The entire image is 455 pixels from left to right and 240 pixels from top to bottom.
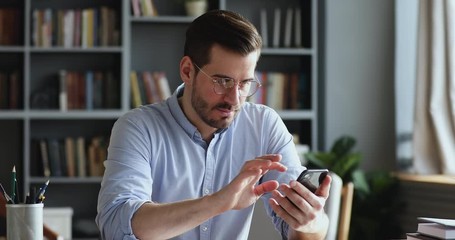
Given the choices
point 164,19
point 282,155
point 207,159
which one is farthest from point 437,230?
point 164,19

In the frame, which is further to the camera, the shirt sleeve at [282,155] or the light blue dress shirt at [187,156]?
the shirt sleeve at [282,155]

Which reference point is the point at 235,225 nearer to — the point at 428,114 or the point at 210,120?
the point at 210,120

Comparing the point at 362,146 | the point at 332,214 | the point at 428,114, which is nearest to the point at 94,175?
the point at 362,146

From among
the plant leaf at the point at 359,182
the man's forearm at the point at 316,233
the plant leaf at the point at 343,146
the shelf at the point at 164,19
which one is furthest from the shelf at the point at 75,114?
the man's forearm at the point at 316,233

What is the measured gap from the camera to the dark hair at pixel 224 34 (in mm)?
2201

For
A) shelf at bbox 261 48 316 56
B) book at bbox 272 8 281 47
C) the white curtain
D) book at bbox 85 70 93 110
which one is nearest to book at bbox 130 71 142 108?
book at bbox 85 70 93 110

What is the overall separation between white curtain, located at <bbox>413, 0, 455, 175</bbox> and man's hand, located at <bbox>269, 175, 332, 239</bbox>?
302cm

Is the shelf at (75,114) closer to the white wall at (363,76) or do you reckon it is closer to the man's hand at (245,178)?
the white wall at (363,76)

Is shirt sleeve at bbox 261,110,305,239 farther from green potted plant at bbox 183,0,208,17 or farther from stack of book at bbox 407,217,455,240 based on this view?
green potted plant at bbox 183,0,208,17

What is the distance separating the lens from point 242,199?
78.4 inches

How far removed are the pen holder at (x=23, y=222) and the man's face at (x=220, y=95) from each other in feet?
1.89

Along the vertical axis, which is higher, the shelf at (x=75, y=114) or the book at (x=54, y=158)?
the shelf at (x=75, y=114)

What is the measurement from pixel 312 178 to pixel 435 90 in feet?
10.4

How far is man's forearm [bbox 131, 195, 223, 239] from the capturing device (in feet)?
6.39
